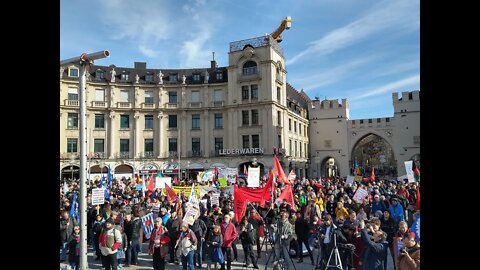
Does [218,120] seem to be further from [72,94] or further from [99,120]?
[72,94]

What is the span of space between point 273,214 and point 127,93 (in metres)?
38.8

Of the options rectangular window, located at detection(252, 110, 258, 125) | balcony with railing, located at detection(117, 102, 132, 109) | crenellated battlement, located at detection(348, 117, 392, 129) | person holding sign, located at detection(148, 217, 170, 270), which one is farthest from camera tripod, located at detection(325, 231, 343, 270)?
crenellated battlement, located at detection(348, 117, 392, 129)

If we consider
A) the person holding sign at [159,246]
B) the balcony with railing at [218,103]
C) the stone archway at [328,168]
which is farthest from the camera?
the stone archway at [328,168]

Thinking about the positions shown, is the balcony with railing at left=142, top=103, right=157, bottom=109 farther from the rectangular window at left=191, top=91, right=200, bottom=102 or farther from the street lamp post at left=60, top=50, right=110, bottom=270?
the street lamp post at left=60, top=50, right=110, bottom=270

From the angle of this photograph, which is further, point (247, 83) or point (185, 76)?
point (185, 76)

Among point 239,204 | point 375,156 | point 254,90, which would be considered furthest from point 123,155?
point 375,156

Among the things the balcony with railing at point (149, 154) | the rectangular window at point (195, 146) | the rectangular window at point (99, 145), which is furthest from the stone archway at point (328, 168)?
the rectangular window at point (99, 145)

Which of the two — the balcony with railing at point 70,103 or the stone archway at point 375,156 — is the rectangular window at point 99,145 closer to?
the balcony with railing at point 70,103

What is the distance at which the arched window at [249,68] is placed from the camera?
46.1 m

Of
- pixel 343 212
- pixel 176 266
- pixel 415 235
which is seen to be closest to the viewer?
pixel 415 235
